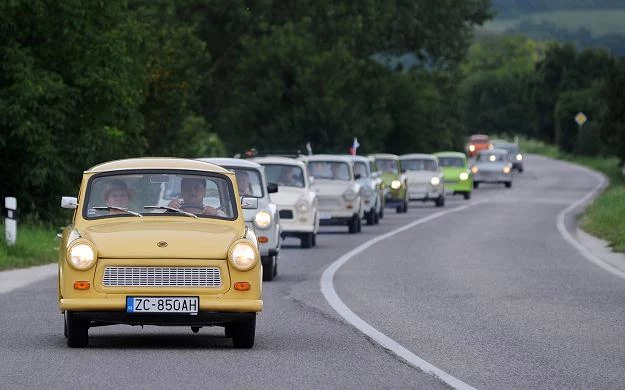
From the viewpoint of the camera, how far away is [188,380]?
11961 millimetres

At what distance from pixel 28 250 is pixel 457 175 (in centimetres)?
4050

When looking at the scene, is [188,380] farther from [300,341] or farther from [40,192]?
[40,192]

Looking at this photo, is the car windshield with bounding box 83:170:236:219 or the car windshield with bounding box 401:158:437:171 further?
the car windshield with bounding box 401:158:437:171

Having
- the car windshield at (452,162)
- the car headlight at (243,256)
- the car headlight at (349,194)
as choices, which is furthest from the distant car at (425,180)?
the car headlight at (243,256)

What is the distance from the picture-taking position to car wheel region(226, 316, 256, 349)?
14266 millimetres

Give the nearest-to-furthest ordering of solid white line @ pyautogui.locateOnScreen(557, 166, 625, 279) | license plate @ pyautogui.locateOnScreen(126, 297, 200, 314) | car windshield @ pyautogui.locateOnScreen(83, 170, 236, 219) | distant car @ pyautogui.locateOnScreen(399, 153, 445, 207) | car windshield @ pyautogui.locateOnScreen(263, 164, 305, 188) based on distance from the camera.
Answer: license plate @ pyautogui.locateOnScreen(126, 297, 200, 314) < car windshield @ pyautogui.locateOnScreen(83, 170, 236, 219) < solid white line @ pyautogui.locateOnScreen(557, 166, 625, 279) < car windshield @ pyautogui.locateOnScreen(263, 164, 305, 188) < distant car @ pyautogui.locateOnScreen(399, 153, 445, 207)

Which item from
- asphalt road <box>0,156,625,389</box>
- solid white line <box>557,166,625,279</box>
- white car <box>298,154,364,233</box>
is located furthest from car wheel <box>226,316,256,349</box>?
white car <box>298,154,364,233</box>

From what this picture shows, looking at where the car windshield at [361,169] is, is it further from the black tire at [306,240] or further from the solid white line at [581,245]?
the black tire at [306,240]

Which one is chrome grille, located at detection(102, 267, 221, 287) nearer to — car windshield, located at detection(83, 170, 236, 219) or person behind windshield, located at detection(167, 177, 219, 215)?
car windshield, located at detection(83, 170, 236, 219)

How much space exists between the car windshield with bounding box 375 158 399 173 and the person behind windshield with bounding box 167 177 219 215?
37438 mm

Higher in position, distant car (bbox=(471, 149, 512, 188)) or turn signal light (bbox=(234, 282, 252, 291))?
turn signal light (bbox=(234, 282, 252, 291))

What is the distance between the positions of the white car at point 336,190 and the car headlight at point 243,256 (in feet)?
77.5

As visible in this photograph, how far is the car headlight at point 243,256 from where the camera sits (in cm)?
1410

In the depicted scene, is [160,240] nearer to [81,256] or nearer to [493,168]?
[81,256]
